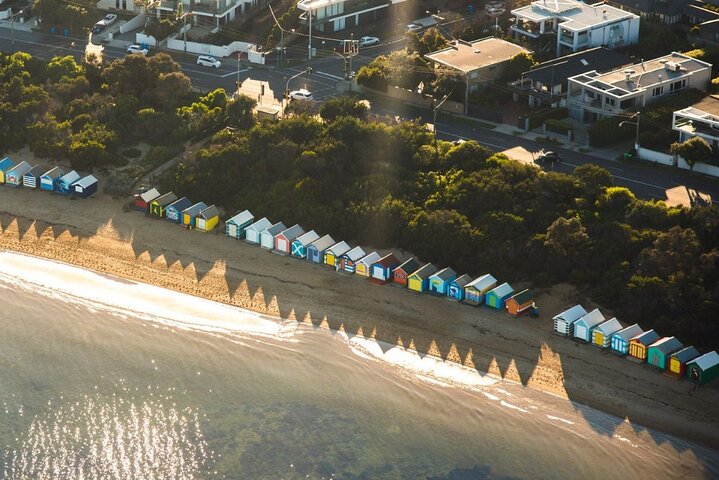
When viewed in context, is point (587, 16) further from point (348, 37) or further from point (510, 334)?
point (510, 334)

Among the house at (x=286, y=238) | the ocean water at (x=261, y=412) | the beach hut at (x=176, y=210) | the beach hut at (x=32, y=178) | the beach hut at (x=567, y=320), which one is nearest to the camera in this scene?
the ocean water at (x=261, y=412)

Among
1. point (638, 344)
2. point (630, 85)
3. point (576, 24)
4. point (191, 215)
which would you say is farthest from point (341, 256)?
point (576, 24)

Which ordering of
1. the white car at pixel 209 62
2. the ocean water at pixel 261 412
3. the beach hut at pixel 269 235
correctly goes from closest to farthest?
the ocean water at pixel 261 412
the beach hut at pixel 269 235
the white car at pixel 209 62

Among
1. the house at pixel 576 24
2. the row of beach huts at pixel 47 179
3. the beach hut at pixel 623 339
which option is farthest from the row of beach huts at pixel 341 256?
the house at pixel 576 24

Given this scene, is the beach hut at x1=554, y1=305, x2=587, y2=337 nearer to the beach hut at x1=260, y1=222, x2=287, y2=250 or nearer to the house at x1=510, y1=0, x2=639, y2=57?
the beach hut at x1=260, y1=222, x2=287, y2=250

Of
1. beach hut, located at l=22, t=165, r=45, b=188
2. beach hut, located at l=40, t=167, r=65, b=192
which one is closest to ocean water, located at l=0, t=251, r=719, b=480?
beach hut, located at l=40, t=167, r=65, b=192

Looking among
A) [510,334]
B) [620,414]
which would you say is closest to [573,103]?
[510,334]

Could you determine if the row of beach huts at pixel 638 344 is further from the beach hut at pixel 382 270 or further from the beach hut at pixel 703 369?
the beach hut at pixel 382 270
